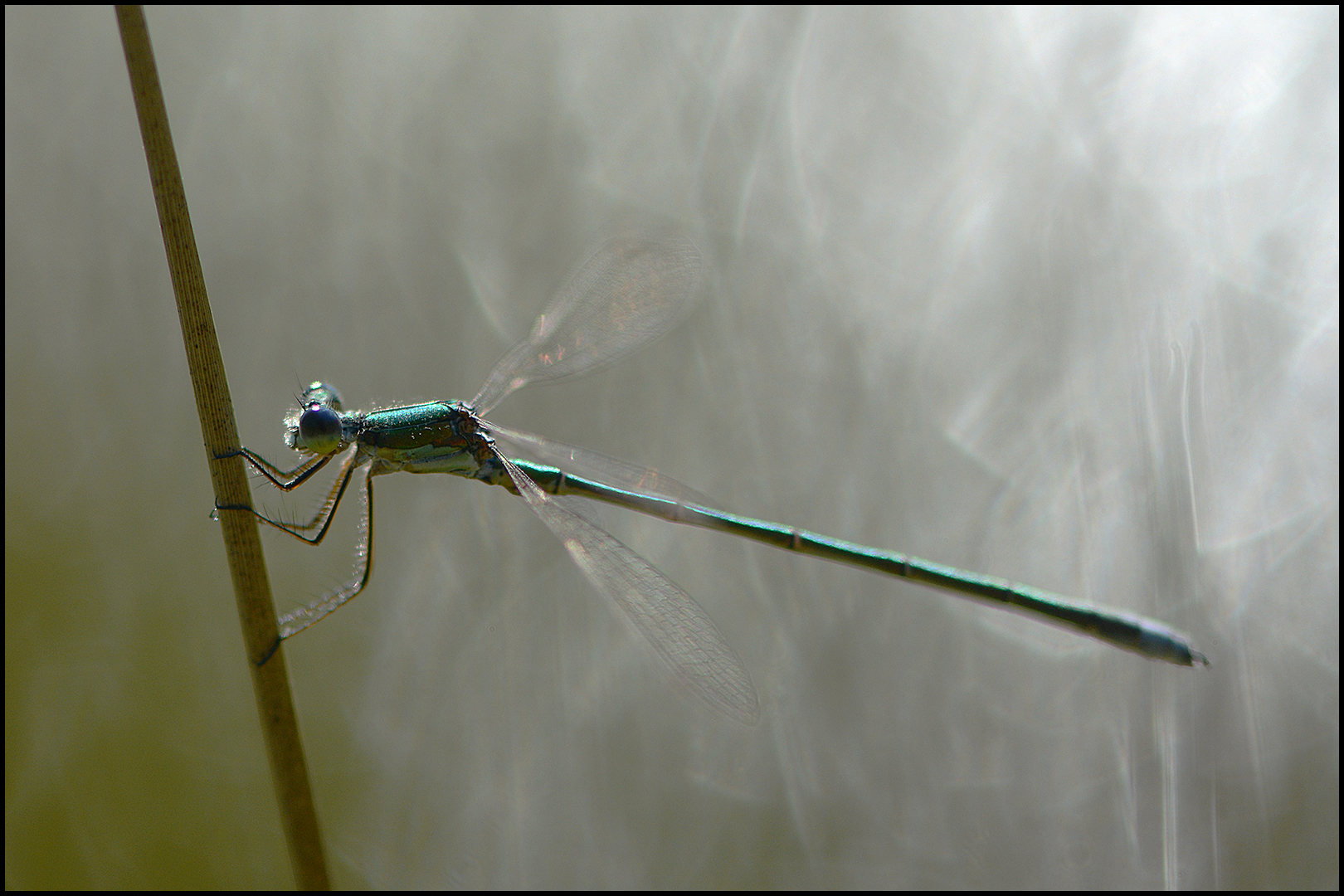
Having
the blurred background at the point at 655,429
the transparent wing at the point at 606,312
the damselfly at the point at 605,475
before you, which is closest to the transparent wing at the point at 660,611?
the damselfly at the point at 605,475

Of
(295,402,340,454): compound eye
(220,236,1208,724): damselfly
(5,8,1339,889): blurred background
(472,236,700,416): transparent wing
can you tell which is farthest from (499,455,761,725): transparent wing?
(5,8,1339,889): blurred background

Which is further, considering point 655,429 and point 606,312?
point 655,429

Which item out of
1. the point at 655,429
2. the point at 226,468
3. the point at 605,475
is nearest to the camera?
the point at 226,468

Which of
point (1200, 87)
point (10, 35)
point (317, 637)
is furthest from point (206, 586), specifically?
point (1200, 87)

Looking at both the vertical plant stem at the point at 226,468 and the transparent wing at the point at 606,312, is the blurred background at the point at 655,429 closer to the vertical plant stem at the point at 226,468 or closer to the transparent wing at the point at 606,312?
the transparent wing at the point at 606,312

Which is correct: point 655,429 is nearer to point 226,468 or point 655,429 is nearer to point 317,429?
point 317,429

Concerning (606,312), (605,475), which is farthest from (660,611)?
(606,312)
